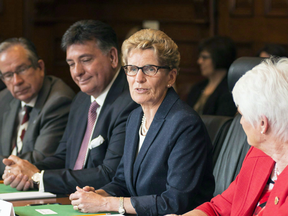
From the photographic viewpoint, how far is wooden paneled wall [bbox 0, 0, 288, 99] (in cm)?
481

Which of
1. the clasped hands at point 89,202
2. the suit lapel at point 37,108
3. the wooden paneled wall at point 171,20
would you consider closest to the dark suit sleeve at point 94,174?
the clasped hands at point 89,202

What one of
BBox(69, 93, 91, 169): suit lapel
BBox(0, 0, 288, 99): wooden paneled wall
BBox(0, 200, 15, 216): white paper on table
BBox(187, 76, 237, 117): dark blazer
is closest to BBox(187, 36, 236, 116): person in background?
BBox(187, 76, 237, 117): dark blazer

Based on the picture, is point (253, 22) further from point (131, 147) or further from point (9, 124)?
point (131, 147)

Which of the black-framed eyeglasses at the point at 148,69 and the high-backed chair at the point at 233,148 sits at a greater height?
the black-framed eyeglasses at the point at 148,69

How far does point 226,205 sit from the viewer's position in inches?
64.4

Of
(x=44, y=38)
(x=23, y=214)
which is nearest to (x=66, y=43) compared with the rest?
(x=23, y=214)

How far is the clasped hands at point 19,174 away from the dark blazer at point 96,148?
10cm

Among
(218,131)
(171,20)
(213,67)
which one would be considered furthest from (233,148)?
(171,20)

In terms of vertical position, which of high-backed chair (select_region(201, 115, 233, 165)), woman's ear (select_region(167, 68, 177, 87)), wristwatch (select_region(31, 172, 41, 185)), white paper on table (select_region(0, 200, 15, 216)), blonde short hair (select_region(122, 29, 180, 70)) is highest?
blonde short hair (select_region(122, 29, 180, 70))

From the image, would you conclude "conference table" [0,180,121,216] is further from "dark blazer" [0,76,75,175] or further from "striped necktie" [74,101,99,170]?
"dark blazer" [0,76,75,175]

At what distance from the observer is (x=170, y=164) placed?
5.67 feet

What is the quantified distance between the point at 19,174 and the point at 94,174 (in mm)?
397

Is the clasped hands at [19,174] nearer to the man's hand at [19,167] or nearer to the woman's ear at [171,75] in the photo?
the man's hand at [19,167]

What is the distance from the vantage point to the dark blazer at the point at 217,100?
11.6 ft
